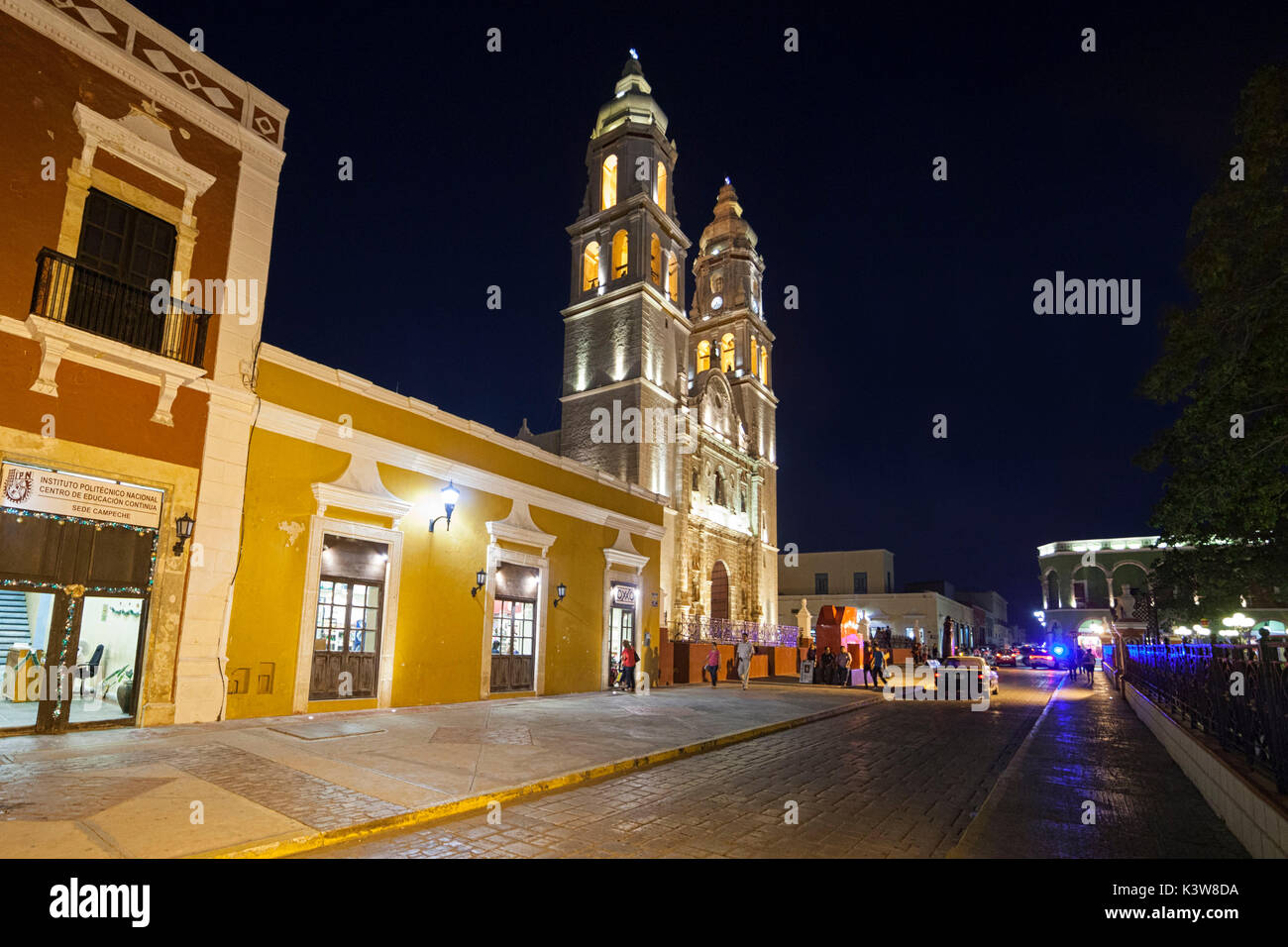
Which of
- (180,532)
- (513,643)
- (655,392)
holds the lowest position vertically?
(513,643)

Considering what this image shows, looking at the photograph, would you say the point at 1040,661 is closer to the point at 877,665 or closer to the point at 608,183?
the point at 877,665

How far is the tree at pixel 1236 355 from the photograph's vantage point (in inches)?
388

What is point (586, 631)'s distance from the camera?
18125 mm

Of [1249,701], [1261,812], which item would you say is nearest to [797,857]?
[1261,812]

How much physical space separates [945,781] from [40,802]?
341 inches

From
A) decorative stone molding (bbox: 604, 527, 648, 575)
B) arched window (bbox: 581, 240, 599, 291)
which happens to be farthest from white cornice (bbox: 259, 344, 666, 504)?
arched window (bbox: 581, 240, 599, 291)

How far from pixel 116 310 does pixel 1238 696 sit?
14.3 metres

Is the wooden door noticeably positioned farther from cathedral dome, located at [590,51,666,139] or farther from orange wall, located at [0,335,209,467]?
cathedral dome, located at [590,51,666,139]

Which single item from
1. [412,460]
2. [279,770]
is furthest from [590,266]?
[279,770]

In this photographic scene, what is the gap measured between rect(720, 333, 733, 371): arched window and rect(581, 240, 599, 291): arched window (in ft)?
39.0

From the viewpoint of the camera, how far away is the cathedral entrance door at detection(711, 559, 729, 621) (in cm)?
3388

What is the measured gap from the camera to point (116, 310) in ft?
31.4

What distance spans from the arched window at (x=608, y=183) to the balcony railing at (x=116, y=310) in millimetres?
23536

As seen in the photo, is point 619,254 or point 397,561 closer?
point 397,561
